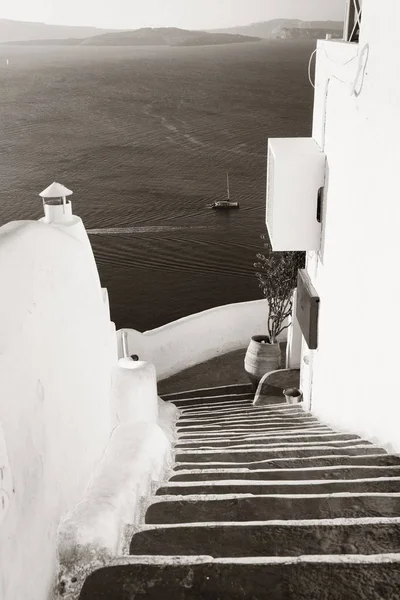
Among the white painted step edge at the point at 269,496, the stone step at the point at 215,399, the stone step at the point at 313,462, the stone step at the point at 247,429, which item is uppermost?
the white painted step edge at the point at 269,496

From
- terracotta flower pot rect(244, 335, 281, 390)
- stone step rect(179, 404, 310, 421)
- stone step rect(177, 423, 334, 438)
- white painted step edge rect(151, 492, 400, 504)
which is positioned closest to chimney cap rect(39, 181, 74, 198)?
stone step rect(177, 423, 334, 438)

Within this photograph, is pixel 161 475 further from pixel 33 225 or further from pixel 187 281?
pixel 187 281

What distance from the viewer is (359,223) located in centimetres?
510

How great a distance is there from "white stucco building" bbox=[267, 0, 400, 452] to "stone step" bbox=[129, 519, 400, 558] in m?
1.47

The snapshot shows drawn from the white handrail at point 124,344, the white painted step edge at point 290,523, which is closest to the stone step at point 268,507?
the white painted step edge at point 290,523

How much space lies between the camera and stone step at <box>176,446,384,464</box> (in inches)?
182

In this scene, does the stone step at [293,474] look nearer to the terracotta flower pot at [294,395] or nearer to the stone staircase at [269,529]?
the stone staircase at [269,529]

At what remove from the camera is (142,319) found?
966 inches

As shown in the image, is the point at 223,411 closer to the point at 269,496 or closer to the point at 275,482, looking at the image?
the point at 275,482

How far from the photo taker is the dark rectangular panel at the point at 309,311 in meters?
7.01

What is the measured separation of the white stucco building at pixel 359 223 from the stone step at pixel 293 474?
391 millimetres

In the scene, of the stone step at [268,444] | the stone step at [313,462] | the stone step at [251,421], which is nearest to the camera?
the stone step at [313,462]

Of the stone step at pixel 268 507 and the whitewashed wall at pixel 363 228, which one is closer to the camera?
the stone step at pixel 268 507

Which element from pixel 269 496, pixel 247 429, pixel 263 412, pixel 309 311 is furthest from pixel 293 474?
pixel 263 412
